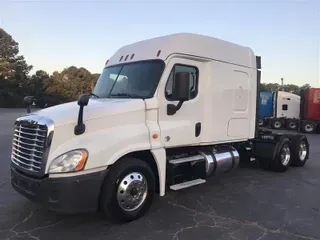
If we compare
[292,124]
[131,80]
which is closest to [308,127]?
[292,124]

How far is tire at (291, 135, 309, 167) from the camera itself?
29.5 feet

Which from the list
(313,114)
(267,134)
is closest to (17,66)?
(313,114)

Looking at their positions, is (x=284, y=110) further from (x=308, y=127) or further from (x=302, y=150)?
(x=302, y=150)

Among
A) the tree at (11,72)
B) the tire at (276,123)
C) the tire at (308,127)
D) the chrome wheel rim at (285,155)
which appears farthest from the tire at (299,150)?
the tree at (11,72)

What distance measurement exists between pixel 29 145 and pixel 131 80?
1996 millimetres

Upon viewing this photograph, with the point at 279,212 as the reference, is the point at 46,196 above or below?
above

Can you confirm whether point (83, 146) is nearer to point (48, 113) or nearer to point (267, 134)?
point (48, 113)

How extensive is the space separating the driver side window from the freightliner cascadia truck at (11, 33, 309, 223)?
0.02 metres

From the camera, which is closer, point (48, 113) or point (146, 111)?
point (48, 113)

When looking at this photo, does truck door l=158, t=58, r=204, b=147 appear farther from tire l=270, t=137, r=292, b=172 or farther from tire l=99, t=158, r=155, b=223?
tire l=270, t=137, r=292, b=172

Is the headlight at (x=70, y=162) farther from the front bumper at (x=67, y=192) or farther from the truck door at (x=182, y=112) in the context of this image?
the truck door at (x=182, y=112)

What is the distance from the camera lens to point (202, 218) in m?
4.96

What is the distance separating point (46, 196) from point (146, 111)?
1.92m

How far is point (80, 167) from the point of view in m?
4.12
